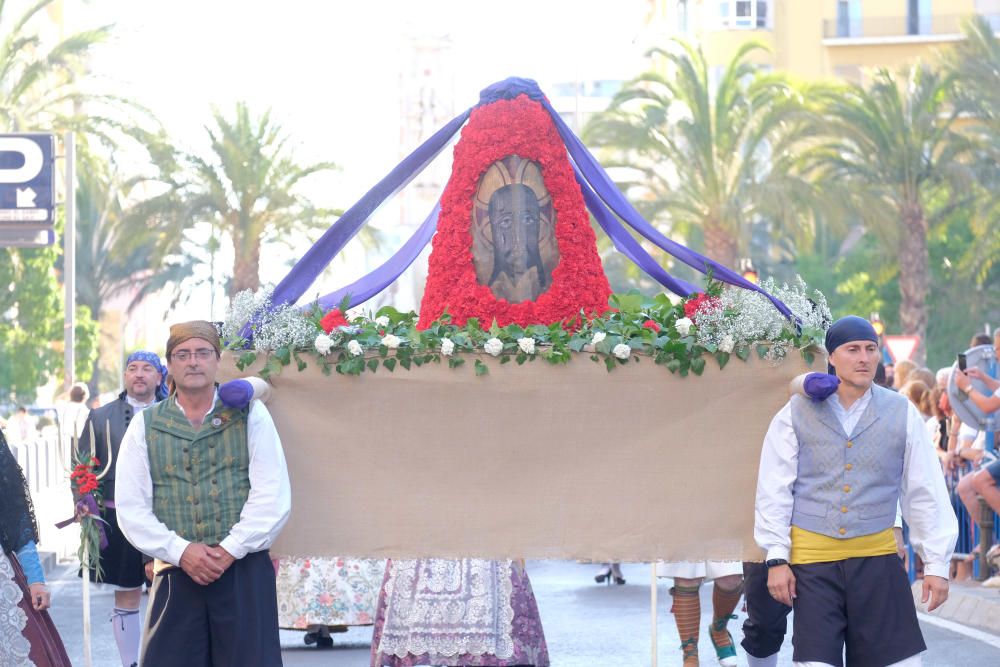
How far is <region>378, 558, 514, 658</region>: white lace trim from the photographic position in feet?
29.9

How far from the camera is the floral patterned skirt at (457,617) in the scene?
358 inches

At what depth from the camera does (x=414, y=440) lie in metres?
7.40

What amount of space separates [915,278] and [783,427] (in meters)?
28.2

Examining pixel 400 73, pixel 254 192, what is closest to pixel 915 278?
pixel 254 192

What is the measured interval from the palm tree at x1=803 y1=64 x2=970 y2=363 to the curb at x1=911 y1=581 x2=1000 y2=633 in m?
20.0

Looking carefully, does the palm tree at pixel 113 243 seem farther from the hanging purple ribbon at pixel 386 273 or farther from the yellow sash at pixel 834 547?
the yellow sash at pixel 834 547

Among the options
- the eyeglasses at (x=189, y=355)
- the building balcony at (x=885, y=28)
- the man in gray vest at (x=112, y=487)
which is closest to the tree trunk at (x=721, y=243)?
the man in gray vest at (x=112, y=487)

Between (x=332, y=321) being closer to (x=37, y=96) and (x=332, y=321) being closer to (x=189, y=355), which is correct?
(x=189, y=355)

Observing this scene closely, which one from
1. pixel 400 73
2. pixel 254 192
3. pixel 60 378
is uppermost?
pixel 400 73

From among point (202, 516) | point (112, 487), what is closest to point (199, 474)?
point (202, 516)

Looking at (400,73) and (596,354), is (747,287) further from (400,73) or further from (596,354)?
(400,73)

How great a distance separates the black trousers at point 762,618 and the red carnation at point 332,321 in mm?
2431

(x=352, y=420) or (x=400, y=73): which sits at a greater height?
(x=400, y=73)

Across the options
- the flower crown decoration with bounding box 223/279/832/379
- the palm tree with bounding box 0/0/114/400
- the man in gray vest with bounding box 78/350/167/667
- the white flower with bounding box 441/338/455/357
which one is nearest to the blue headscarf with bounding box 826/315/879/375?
the flower crown decoration with bounding box 223/279/832/379
